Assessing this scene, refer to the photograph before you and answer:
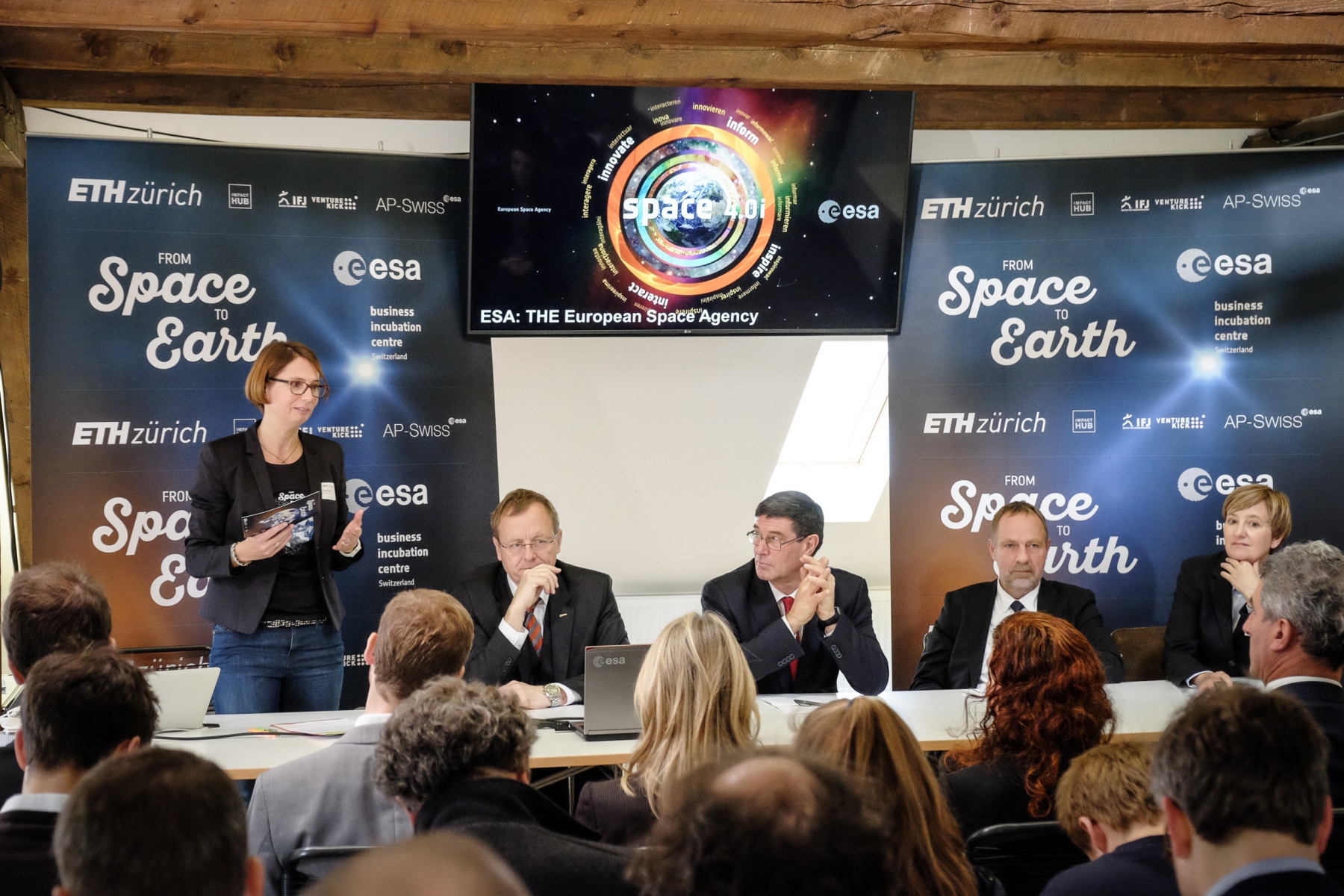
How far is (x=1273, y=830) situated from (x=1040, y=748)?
2.99ft

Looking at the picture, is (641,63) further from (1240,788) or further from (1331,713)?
(1240,788)

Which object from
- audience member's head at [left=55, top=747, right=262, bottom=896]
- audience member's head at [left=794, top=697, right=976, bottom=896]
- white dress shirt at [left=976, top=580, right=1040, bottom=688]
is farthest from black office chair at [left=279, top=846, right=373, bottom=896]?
white dress shirt at [left=976, top=580, right=1040, bottom=688]

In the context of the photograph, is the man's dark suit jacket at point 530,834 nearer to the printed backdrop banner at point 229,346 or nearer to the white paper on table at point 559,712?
the white paper on table at point 559,712

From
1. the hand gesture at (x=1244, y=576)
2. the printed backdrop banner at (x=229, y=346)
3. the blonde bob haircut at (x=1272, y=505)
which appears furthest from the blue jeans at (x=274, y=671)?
the blonde bob haircut at (x=1272, y=505)

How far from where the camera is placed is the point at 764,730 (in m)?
3.10

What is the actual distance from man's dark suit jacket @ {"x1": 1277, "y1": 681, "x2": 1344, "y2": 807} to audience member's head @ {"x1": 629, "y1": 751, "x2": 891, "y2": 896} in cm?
144

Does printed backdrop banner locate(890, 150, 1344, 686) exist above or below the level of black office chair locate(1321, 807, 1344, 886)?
above

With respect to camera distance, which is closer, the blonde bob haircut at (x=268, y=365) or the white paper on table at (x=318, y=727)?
the white paper on table at (x=318, y=727)

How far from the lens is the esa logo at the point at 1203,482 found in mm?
5117

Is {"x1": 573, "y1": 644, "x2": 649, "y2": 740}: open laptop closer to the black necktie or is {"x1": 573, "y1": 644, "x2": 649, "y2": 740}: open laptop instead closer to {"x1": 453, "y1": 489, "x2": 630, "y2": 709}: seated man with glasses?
{"x1": 453, "y1": 489, "x2": 630, "y2": 709}: seated man with glasses

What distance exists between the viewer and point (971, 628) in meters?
4.10

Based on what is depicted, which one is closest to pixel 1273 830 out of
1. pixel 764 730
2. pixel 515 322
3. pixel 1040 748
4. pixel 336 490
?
pixel 1040 748

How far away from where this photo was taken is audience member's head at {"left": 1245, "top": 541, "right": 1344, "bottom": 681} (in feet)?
8.48

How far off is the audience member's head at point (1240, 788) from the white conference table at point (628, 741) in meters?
1.03
